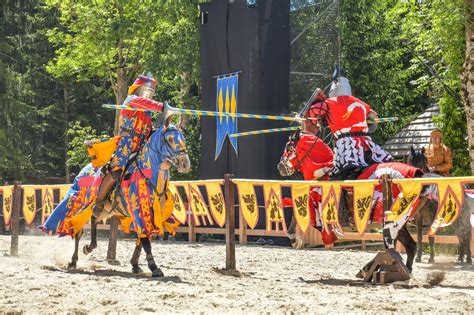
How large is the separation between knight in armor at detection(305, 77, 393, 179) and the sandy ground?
1.41 metres

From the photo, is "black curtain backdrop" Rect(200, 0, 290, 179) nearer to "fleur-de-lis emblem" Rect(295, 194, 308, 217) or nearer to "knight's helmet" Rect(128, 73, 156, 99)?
"fleur-de-lis emblem" Rect(295, 194, 308, 217)

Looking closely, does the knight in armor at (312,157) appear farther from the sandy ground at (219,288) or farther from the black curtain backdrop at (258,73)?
the black curtain backdrop at (258,73)

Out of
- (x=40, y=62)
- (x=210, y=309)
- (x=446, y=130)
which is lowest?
(x=210, y=309)

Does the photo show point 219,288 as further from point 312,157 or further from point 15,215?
point 15,215

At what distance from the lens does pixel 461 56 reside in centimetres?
1911

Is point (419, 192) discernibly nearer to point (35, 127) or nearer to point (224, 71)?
point (224, 71)

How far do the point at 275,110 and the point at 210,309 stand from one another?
479 inches

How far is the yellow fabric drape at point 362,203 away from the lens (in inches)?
441

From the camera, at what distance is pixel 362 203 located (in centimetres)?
1146

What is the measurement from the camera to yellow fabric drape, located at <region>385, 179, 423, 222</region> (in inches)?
425

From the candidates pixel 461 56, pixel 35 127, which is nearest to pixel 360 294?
pixel 461 56

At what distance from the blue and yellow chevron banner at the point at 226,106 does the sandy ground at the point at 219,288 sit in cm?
624

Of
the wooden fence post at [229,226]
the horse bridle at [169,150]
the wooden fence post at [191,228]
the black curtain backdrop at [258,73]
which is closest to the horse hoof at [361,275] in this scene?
the wooden fence post at [229,226]

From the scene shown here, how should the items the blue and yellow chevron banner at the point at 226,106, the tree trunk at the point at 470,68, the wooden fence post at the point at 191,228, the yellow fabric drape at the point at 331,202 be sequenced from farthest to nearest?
the blue and yellow chevron banner at the point at 226,106
the wooden fence post at the point at 191,228
the tree trunk at the point at 470,68
the yellow fabric drape at the point at 331,202
